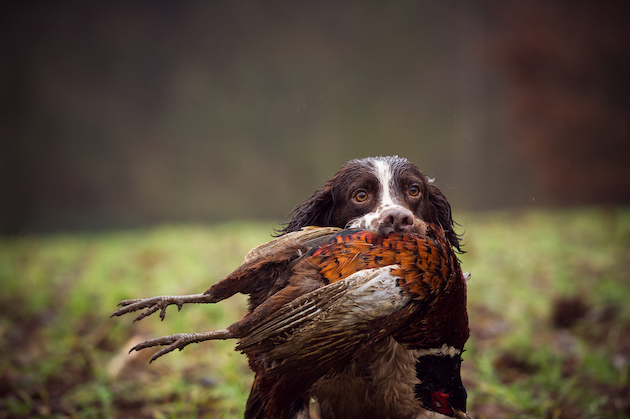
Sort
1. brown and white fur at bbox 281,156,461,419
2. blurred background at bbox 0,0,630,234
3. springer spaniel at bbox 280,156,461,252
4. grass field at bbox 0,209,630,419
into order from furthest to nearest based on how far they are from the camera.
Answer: blurred background at bbox 0,0,630,234, grass field at bbox 0,209,630,419, springer spaniel at bbox 280,156,461,252, brown and white fur at bbox 281,156,461,419

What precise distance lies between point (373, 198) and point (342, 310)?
2.67 feet

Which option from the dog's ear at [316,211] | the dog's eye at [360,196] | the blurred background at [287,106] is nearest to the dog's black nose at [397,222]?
the dog's eye at [360,196]

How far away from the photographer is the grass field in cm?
294

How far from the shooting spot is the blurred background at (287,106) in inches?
382

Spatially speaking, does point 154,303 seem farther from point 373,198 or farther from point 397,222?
point 373,198

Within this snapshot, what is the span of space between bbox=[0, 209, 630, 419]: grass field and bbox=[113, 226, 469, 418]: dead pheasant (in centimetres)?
73

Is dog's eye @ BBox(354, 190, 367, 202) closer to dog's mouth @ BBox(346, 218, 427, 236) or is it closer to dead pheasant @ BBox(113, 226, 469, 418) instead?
dog's mouth @ BBox(346, 218, 427, 236)

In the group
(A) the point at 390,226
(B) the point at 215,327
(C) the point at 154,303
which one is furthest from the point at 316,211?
(B) the point at 215,327

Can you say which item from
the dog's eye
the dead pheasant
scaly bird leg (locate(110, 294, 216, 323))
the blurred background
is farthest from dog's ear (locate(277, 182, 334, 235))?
the blurred background

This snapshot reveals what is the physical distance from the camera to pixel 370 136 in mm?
10672

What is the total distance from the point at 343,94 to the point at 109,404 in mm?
9682

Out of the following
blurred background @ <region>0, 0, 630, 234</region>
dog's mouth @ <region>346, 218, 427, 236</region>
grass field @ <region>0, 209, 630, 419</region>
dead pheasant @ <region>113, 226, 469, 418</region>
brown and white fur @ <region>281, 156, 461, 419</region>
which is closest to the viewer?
dead pheasant @ <region>113, 226, 469, 418</region>

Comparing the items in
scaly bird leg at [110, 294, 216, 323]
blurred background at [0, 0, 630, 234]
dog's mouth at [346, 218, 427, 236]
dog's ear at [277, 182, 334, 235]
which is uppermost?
blurred background at [0, 0, 630, 234]

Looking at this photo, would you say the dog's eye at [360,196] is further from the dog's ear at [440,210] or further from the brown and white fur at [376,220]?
the dog's ear at [440,210]
